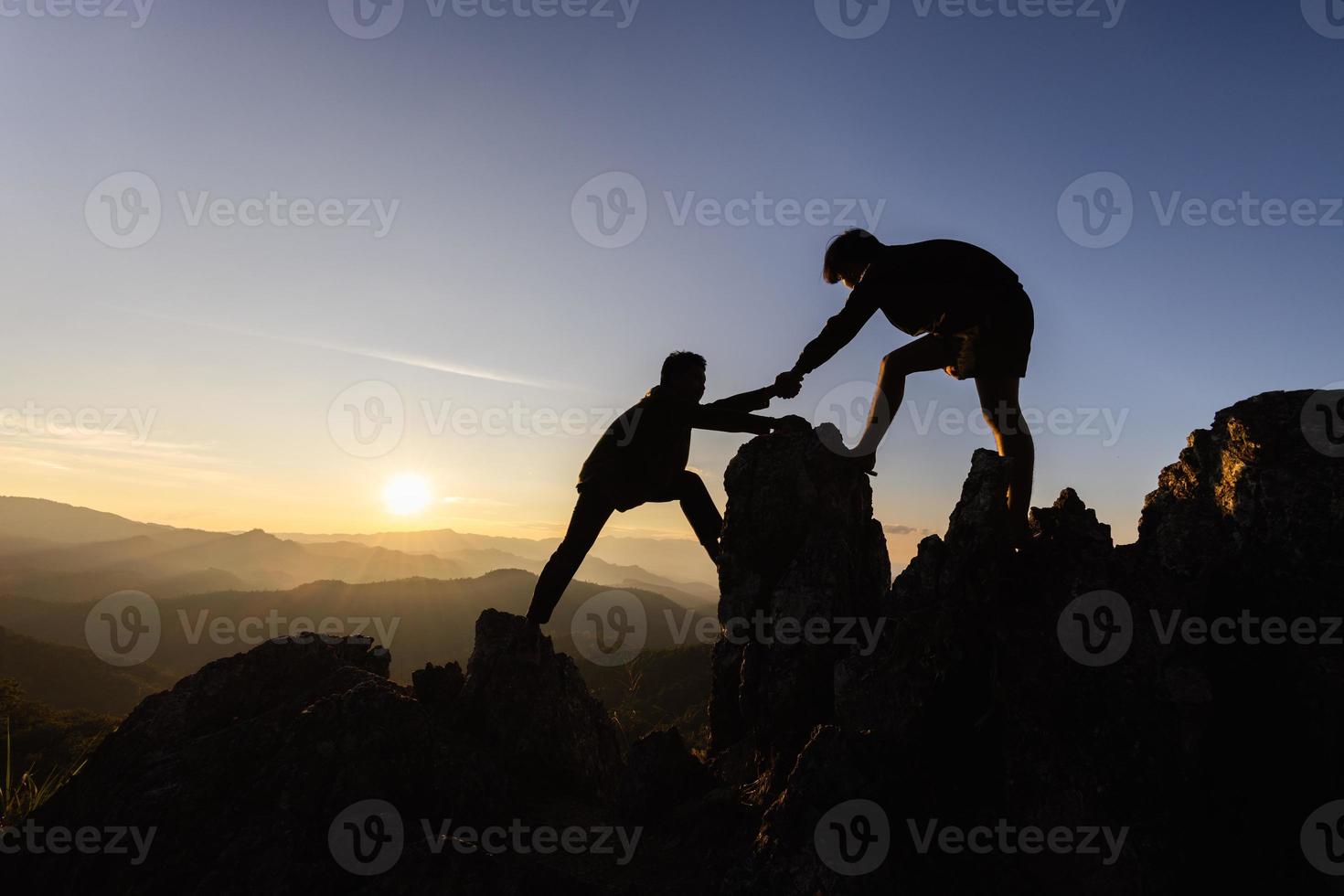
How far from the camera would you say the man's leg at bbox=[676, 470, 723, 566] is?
322 inches

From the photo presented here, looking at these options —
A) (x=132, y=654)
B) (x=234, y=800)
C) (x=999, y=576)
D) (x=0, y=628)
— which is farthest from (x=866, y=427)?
(x=132, y=654)

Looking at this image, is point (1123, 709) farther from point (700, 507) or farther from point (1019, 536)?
point (700, 507)

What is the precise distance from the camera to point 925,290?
233 inches

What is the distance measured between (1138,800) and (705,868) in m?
2.74

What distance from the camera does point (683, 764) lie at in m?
5.36

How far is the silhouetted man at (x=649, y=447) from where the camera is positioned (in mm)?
7363

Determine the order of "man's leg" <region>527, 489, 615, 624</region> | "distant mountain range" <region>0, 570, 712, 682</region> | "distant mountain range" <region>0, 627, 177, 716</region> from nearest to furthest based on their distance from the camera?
1. "man's leg" <region>527, 489, 615, 624</region>
2. "distant mountain range" <region>0, 627, 177, 716</region>
3. "distant mountain range" <region>0, 570, 712, 682</region>

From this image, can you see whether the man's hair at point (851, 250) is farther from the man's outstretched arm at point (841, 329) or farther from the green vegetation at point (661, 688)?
the green vegetation at point (661, 688)

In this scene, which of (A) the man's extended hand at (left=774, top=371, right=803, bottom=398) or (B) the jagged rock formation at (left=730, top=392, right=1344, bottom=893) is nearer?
(B) the jagged rock formation at (left=730, top=392, right=1344, bottom=893)

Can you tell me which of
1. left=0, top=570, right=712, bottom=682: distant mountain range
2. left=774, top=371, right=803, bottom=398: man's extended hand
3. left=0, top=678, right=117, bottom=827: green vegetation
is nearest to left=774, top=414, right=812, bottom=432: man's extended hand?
left=774, top=371, right=803, bottom=398: man's extended hand

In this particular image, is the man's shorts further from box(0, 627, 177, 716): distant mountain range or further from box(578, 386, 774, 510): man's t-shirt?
box(0, 627, 177, 716): distant mountain range

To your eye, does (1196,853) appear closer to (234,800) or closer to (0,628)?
(234,800)

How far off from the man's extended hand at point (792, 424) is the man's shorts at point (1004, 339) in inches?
77.6

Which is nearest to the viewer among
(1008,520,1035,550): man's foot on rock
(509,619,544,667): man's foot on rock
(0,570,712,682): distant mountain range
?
(1008,520,1035,550): man's foot on rock
